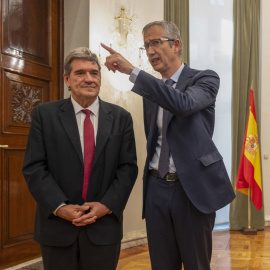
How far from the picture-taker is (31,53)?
3.72m

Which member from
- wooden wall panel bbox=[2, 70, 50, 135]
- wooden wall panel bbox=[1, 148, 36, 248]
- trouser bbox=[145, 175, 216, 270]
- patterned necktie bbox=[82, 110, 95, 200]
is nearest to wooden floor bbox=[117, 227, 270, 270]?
wooden wall panel bbox=[1, 148, 36, 248]

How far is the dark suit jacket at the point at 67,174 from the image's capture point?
1.76m

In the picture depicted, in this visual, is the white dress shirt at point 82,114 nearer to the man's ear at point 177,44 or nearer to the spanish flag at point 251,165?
Result: the man's ear at point 177,44

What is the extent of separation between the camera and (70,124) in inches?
72.5

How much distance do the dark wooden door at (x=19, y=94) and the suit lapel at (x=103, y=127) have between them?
5.94 ft

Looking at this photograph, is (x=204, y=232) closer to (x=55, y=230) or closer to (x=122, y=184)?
(x=122, y=184)

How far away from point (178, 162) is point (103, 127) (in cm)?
39

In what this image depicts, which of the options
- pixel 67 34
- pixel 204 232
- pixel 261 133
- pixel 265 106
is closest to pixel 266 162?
pixel 261 133

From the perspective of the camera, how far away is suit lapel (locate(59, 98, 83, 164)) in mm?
1802

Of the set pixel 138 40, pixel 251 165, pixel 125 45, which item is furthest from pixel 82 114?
pixel 251 165

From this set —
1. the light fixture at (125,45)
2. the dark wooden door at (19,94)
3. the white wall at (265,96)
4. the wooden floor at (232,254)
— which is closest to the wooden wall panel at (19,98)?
the dark wooden door at (19,94)

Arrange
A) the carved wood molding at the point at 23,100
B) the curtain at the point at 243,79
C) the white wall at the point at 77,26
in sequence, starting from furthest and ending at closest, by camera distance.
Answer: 1. the curtain at the point at 243,79
2. the white wall at the point at 77,26
3. the carved wood molding at the point at 23,100

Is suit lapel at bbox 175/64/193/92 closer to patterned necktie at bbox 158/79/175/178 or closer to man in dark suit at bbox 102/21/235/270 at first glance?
man in dark suit at bbox 102/21/235/270

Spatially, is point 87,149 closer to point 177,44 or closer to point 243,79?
point 177,44
